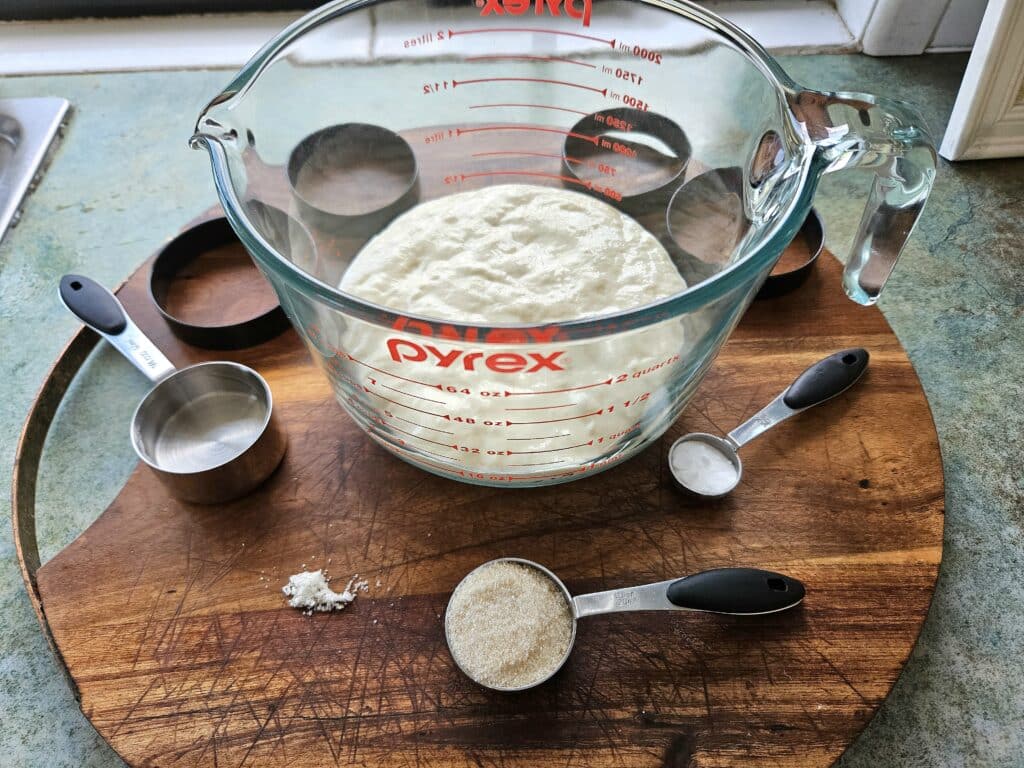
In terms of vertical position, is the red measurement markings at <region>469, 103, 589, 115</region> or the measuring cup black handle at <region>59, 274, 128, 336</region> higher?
the red measurement markings at <region>469, 103, 589, 115</region>

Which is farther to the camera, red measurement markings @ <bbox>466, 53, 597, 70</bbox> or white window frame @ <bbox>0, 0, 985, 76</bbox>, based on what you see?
white window frame @ <bbox>0, 0, 985, 76</bbox>

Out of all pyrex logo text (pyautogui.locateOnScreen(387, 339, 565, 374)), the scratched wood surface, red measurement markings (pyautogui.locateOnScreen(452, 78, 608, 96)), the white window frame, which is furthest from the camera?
the white window frame

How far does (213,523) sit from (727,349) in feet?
2.47

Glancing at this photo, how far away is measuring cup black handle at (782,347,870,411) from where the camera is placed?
3.48 feet

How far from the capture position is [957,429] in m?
1.23

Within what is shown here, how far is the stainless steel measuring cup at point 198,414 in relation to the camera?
1028mm

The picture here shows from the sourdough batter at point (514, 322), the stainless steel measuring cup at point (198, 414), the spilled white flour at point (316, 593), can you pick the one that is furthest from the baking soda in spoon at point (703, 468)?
the stainless steel measuring cup at point (198, 414)

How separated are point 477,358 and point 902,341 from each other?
3.16 feet

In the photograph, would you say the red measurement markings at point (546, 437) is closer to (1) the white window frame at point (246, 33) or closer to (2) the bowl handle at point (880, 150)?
(2) the bowl handle at point (880, 150)

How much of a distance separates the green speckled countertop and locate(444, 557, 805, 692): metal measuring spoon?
264 mm

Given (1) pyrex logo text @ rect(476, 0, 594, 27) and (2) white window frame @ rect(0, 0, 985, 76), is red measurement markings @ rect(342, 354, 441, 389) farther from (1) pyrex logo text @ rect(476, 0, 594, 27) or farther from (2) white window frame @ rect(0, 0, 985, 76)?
(2) white window frame @ rect(0, 0, 985, 76)

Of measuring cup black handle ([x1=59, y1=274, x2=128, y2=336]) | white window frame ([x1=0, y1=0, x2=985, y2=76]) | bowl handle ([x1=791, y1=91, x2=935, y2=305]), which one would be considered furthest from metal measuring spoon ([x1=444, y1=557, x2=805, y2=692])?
white window frame ([x1=0, y1=0, x2=985, y2=76])

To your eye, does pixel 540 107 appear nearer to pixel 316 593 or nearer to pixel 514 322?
pixel 514 322

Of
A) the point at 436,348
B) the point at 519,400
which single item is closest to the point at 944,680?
the point at 519,400
